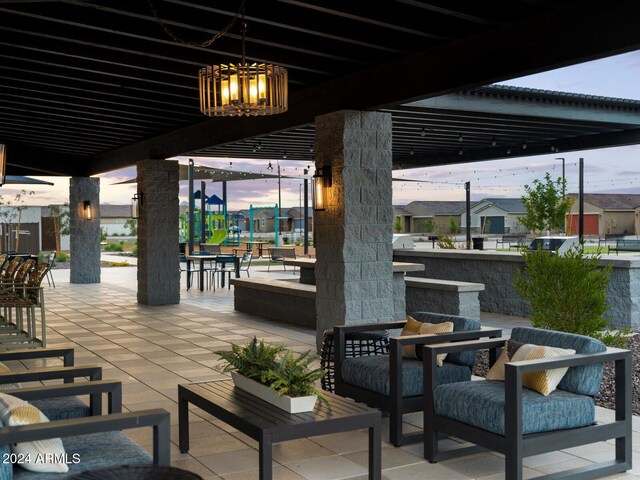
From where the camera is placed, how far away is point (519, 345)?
13.3ft

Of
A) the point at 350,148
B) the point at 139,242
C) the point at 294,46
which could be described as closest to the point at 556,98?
the point at 350,148

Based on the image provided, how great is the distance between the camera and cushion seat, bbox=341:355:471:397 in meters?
4.36

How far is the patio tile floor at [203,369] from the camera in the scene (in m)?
3.84

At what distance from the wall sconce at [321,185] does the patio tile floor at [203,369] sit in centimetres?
162

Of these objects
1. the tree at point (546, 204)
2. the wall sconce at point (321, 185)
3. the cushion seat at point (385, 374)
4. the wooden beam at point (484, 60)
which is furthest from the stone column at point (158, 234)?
the tree at point (546, 204)

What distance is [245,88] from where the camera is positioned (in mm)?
4898

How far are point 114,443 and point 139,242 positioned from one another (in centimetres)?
947

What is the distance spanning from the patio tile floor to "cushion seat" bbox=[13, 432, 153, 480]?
2.73ft

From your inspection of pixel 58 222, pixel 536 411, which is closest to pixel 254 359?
pixel 536 411

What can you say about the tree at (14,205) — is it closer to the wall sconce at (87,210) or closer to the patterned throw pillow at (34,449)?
the wall sconce at (87,210)

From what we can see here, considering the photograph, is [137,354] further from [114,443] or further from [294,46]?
[114,443]

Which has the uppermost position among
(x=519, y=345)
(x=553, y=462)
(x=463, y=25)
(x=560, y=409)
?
(x=463, y=25)

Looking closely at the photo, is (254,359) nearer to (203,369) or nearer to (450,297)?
(203,369)

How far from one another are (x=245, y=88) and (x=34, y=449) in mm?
2961
